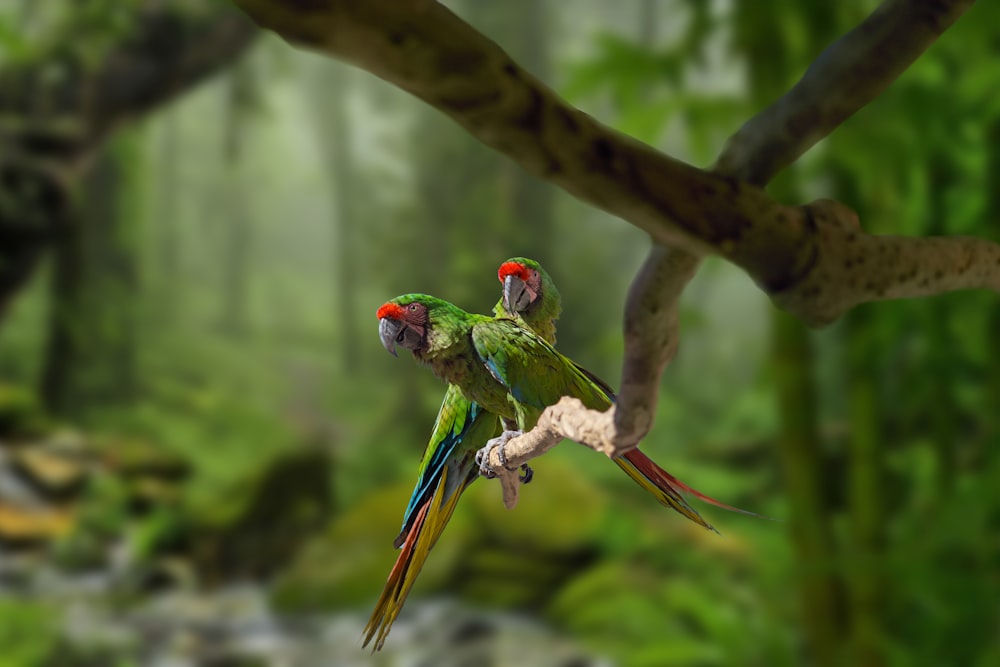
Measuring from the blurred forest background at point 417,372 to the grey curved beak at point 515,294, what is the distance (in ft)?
1.53

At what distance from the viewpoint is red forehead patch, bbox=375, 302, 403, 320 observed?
220 mm

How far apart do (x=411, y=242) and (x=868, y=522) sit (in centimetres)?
208

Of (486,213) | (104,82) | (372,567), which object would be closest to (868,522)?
(372,567)

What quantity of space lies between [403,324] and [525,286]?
0.04 m

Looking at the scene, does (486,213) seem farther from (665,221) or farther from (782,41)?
(665,221)

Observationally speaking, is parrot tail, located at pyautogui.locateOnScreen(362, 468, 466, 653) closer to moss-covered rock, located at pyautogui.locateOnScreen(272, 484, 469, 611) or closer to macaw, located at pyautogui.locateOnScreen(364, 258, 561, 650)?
macaw, located at pyautogui.locateOnScreen(364, 258, 561, 650)

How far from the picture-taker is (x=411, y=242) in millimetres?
3086

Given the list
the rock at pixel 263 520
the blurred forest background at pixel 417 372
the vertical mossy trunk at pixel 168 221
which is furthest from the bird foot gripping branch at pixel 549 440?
the vertical mossy trunk at pixel 168 221

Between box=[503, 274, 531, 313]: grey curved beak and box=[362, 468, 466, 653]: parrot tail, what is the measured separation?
0.05m

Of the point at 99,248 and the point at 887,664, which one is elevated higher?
the point at 99,248

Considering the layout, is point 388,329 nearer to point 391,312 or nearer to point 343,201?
point 391,312

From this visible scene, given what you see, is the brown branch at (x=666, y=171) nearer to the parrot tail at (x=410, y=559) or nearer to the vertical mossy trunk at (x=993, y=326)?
the parrot tail at (x=410, y=559)

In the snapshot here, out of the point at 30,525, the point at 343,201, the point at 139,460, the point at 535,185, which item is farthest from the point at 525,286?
the point at 343,201

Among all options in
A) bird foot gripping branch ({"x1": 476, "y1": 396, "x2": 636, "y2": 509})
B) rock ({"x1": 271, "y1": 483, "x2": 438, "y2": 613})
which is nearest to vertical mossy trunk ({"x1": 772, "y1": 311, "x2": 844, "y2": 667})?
rock ({"x1": 271, "y1": 483, "x2": 438, "y2": 613})
